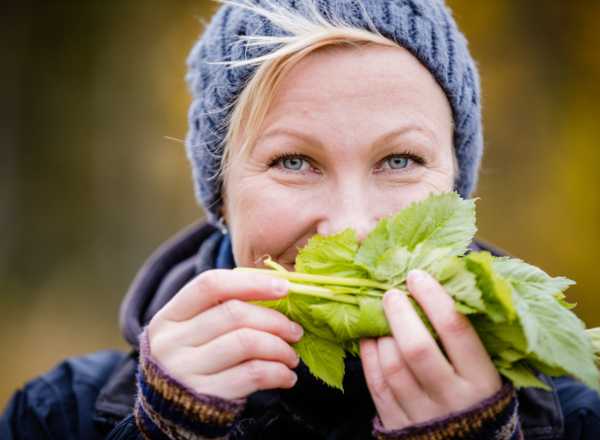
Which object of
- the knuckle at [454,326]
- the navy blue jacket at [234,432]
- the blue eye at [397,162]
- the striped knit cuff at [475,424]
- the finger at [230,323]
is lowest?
the navy blue jacket at [234,432]

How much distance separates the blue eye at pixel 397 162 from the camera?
1999mm

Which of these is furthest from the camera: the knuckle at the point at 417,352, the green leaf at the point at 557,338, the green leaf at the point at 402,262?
the green leaf at the point at 402,262

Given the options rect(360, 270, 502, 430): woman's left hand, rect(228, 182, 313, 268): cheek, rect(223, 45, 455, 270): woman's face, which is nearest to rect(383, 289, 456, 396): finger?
rect(360, 270, 502, 430): woman's left hand

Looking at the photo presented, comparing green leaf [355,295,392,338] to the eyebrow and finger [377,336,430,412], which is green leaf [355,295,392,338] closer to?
finger [377,336,430,412]

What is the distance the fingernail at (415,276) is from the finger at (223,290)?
0.37m

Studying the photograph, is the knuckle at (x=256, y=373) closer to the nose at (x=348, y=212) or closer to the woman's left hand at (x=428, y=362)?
the woman's left hand at (x=428, y=362)

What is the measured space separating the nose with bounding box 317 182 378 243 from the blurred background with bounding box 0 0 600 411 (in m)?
A: 4.31

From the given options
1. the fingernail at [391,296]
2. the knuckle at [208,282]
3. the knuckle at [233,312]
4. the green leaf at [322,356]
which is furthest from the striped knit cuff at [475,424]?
the knuckle at [208,282]

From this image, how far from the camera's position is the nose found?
1786mm

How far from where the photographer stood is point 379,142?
1.86 m

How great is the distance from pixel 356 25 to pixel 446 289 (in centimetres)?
118

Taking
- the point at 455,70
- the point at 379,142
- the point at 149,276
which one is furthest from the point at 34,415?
the point at 455,70

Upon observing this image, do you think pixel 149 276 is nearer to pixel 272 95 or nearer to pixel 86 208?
pixel 272 95

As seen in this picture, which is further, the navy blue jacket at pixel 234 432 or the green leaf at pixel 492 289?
the navy blue jacket at pixel 234 432
